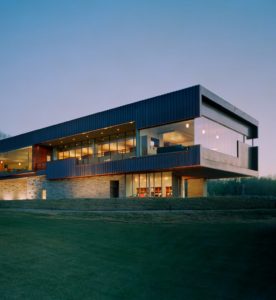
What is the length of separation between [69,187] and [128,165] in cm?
1036

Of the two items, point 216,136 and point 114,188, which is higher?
point 216,136

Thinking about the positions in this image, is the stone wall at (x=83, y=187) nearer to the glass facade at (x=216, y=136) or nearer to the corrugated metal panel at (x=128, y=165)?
the corrugated metal panel at (x=128, y=165)

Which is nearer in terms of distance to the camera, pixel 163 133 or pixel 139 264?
pixel 139 264

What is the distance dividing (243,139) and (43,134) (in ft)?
74.2

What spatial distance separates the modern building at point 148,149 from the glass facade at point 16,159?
317cm

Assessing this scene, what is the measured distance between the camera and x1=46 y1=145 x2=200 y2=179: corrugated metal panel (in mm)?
22594

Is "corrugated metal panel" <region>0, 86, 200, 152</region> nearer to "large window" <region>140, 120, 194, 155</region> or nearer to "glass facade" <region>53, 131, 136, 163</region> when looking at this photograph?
"large window" <region>140, 120, 194, 155</region>

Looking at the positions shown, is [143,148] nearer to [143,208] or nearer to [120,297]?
[143,208]

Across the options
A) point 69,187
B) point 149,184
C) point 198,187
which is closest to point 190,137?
point 149,184

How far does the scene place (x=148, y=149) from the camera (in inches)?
1052

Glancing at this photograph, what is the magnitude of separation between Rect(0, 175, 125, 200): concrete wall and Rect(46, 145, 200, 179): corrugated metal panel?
125 cm

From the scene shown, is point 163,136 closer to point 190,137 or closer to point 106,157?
point 190,137

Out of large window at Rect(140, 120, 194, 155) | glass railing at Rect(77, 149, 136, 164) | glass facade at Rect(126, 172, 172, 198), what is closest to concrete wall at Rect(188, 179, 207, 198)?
large window at Rect(140, 120, 194, 155)

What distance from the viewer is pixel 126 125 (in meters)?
28.2
